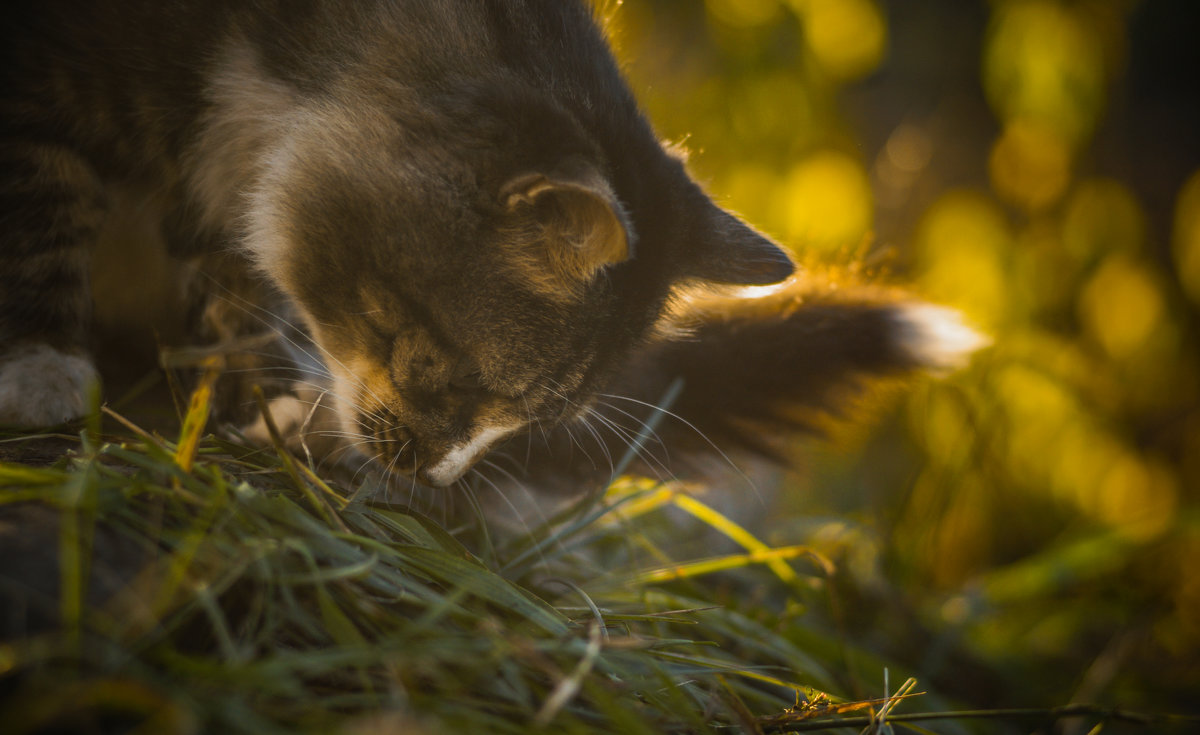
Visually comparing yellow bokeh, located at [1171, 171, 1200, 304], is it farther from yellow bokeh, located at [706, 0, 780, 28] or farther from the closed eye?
the closed eye

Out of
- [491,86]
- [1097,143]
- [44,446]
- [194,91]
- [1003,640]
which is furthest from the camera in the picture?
[1097,143]

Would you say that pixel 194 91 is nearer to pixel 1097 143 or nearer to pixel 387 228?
pixel 387 228

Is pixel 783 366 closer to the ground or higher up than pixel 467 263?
closer to the ground

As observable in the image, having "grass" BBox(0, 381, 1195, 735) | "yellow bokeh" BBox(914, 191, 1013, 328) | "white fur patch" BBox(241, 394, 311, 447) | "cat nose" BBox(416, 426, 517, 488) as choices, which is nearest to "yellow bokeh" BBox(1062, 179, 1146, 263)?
"yellow bokeh" BBox(914, 191, 1013, 328)

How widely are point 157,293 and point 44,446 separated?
1.93ft

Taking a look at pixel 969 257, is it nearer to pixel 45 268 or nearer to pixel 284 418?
pixel 284 418

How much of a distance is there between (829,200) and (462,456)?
49.1 inches

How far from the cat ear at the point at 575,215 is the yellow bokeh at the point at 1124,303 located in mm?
1691

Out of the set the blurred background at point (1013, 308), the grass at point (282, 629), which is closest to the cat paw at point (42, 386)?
the grass at point (282, 629)

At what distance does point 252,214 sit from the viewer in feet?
3.44

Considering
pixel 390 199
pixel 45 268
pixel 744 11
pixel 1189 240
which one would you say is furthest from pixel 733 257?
pixel 1189 240

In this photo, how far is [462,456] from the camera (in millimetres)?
1020

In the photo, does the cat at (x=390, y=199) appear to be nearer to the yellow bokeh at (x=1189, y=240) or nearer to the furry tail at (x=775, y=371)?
the furry tail at (x=775, y=371)

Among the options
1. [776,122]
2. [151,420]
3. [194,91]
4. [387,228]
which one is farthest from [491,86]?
[776,122]
